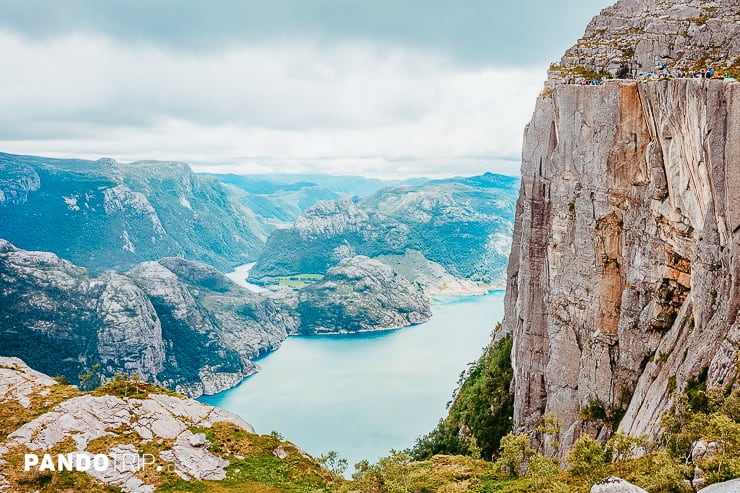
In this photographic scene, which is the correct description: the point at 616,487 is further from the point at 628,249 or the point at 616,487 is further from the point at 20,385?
the point at 20,385

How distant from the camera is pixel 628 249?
123ft

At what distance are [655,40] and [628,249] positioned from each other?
17.2 metres

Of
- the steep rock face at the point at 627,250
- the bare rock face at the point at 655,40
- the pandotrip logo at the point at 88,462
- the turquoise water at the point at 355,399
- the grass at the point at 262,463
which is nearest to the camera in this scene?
the steep rock face at the point at 627,250

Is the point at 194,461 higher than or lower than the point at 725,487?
lower

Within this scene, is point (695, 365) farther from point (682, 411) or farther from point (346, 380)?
point (346, 380)

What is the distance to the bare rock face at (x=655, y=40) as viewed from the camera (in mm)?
38656

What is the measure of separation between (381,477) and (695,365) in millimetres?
21754

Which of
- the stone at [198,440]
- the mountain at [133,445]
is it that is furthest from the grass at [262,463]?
the stone at [198,440]

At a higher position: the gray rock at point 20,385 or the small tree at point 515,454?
the gray rock at point 20,385

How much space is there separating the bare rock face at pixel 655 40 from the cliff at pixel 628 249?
36cm

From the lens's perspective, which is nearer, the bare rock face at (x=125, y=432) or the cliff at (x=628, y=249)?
the cliff at (x=628, y=249)

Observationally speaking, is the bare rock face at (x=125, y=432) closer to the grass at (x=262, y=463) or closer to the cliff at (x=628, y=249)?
the grass at (x=262, y=463)

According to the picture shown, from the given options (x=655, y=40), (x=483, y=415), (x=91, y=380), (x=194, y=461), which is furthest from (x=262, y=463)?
(x=91, y=380)

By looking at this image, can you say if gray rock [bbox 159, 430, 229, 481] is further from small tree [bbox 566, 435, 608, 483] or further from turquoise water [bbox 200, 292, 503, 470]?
turquoise water [bbox 200, 292, 503, 470]
